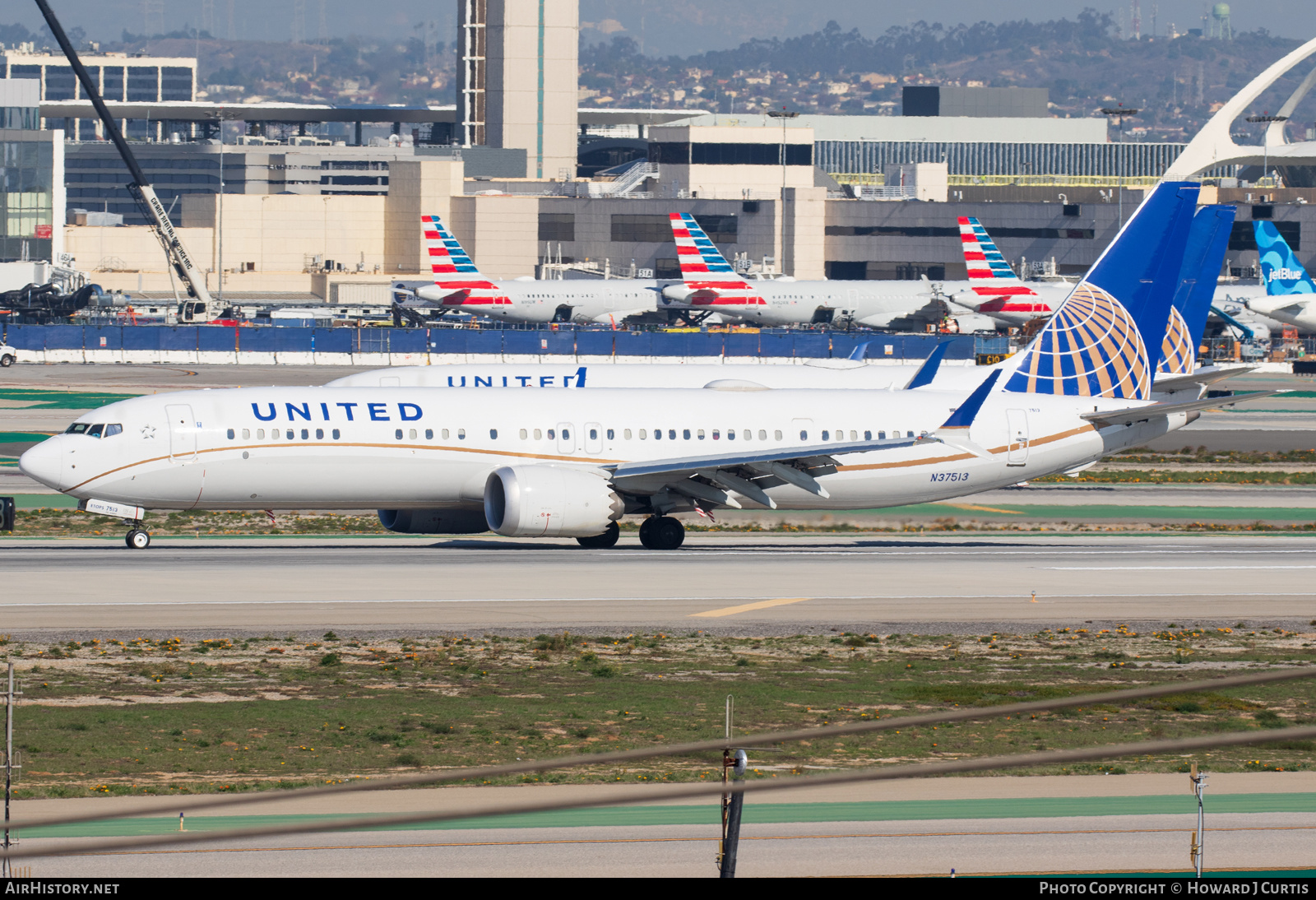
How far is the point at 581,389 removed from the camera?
4616 centimetres

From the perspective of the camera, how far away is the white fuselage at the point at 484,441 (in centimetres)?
4159

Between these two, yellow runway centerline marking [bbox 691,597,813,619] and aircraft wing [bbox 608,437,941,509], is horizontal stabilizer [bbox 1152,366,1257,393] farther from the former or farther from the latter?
yellow runway centerline marking [bbox 691,597,813,619]

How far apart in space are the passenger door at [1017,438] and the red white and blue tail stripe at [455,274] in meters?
95.6

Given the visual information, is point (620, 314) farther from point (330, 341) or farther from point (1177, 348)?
point (1177, 348)

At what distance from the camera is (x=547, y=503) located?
41.9 meters

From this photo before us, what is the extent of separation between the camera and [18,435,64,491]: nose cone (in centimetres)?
4094

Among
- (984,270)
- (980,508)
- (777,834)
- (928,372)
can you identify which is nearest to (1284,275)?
(984,270)

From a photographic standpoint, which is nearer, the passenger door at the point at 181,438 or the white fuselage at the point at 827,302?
the passenger door at the point at 181,438

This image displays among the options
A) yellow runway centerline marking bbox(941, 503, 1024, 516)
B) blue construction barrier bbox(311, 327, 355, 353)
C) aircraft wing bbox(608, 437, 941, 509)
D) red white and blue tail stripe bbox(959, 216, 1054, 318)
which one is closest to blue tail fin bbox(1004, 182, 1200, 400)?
yellow runway centerline marking bbox(941, 503, 1024, 516)

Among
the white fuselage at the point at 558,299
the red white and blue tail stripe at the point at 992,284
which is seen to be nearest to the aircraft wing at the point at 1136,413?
the red white and blue tail stripe at the point at 992,284

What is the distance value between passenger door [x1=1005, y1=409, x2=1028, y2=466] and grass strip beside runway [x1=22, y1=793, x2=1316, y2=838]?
2596 cm

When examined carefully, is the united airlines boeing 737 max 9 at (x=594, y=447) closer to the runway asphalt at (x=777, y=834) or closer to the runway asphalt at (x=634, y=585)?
the runway asphalt at (x=634, y=585)
